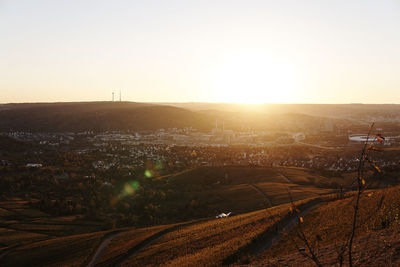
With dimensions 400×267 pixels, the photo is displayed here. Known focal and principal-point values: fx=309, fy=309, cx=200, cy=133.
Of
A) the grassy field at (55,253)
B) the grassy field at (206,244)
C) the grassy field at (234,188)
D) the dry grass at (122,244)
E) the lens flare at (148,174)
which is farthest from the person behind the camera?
the lens flare at (148,174)

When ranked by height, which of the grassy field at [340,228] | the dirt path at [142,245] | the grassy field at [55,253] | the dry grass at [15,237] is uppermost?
the grassy field at [340,228]

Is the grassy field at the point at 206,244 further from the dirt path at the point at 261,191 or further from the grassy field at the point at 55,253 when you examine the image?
the dirt path at the point at 261,191

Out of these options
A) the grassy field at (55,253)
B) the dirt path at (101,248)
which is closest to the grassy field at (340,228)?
the dirt path at (101,248)

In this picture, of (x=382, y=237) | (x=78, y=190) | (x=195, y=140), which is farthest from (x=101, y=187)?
(x=195, y=140)

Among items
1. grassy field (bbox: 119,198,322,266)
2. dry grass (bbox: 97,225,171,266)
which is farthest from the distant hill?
grassy field (bbox: 119,198,322,266)

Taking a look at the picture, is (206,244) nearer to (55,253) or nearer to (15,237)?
(55,253)

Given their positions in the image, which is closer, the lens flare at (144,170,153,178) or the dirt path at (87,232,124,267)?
the dirt path at (87,232,124,267)

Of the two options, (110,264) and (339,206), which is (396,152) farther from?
(110,264)

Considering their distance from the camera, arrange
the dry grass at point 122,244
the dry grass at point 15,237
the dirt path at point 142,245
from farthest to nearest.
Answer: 1. the dry grass at point 15,237
2. the dry grass at point 122,244
3. the dirt path at point 142,245

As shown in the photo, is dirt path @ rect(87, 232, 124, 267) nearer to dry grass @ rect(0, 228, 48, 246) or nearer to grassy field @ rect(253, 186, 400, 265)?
dry grass @ rect(0, 228, 48, 246)
